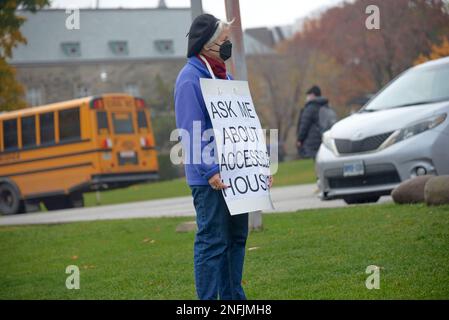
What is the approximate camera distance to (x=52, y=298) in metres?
7.77

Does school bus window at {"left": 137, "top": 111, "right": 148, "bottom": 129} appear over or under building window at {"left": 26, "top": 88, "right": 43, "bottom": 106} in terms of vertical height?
under

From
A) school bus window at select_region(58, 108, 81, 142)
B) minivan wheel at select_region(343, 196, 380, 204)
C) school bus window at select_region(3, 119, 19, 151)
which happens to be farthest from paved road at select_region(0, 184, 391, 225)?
school bus window at select_region(3, 119, 19, 151)

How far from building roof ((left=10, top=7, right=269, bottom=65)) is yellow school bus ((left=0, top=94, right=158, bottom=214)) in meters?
47.7

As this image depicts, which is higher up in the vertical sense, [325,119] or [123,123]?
[123,123]

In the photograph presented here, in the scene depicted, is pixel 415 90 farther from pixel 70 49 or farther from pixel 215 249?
pixel 70 49

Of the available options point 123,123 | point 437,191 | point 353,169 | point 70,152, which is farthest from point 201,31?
point 123,123

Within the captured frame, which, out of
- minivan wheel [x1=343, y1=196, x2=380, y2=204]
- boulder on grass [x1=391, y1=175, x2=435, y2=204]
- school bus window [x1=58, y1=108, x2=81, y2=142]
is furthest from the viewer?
school bus window [x1=58, y1=108, x2=81, y2=142]

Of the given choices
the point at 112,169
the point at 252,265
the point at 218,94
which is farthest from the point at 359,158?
the point at 112,169

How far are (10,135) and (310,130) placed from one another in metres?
13.1

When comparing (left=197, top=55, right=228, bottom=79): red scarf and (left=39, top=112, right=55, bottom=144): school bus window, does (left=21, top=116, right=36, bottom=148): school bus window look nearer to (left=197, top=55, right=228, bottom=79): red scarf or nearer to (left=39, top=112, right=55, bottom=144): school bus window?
(left=39, top=112, right=55, bottom=144): school bus window

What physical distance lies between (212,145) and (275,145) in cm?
68

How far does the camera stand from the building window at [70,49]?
79.3 meters

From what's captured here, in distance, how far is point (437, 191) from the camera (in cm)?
1013

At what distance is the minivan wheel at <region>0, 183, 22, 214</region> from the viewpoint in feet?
89.8
